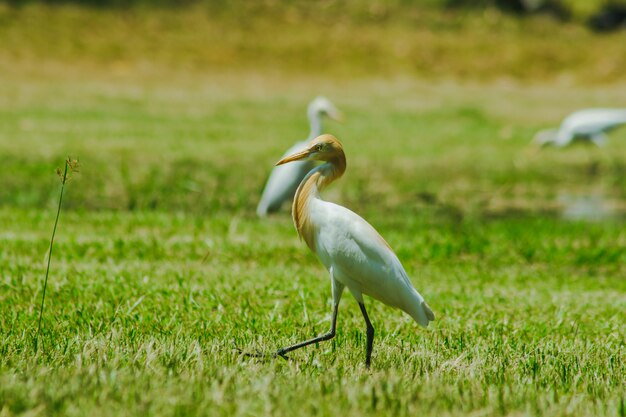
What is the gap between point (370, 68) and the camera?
33.8 meters

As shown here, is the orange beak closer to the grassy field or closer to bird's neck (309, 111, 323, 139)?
the grassy field

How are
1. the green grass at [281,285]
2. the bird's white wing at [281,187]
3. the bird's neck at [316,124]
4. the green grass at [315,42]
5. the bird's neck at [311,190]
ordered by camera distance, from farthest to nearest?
the green grass at [315,42]
the bird's neck at [316,124]
the bird's white wing at [281,187]
the bird's neck at [311,190]
the green grass at [281,285]

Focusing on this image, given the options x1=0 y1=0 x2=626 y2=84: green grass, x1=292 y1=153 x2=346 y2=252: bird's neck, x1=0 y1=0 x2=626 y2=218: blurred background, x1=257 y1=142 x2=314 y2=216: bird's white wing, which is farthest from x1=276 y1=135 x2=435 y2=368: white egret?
x1=0 y1=0 x2=626 y2=84: green grass

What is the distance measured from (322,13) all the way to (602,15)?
11924 millimetres

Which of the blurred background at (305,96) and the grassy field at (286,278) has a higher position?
the blurred background at (305,96)

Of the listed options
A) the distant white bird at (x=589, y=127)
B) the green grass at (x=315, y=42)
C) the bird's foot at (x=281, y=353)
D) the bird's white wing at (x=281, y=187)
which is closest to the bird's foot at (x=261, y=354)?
the bird's foot at (x=281, y=353)

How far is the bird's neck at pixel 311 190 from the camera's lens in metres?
4.04

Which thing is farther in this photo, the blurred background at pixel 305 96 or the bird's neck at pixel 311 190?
the blurred background at pixel 305 96

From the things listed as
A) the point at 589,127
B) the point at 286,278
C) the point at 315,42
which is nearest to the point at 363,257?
the point at 286,278

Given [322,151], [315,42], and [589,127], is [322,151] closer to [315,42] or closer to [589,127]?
[589,127]

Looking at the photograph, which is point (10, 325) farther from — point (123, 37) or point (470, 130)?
point (123, 37)

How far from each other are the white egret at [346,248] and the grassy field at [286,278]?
0.84 feet

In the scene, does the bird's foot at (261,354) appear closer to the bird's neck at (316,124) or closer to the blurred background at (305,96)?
the blurred background at (305,96)

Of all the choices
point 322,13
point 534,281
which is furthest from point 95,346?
point 322,13
